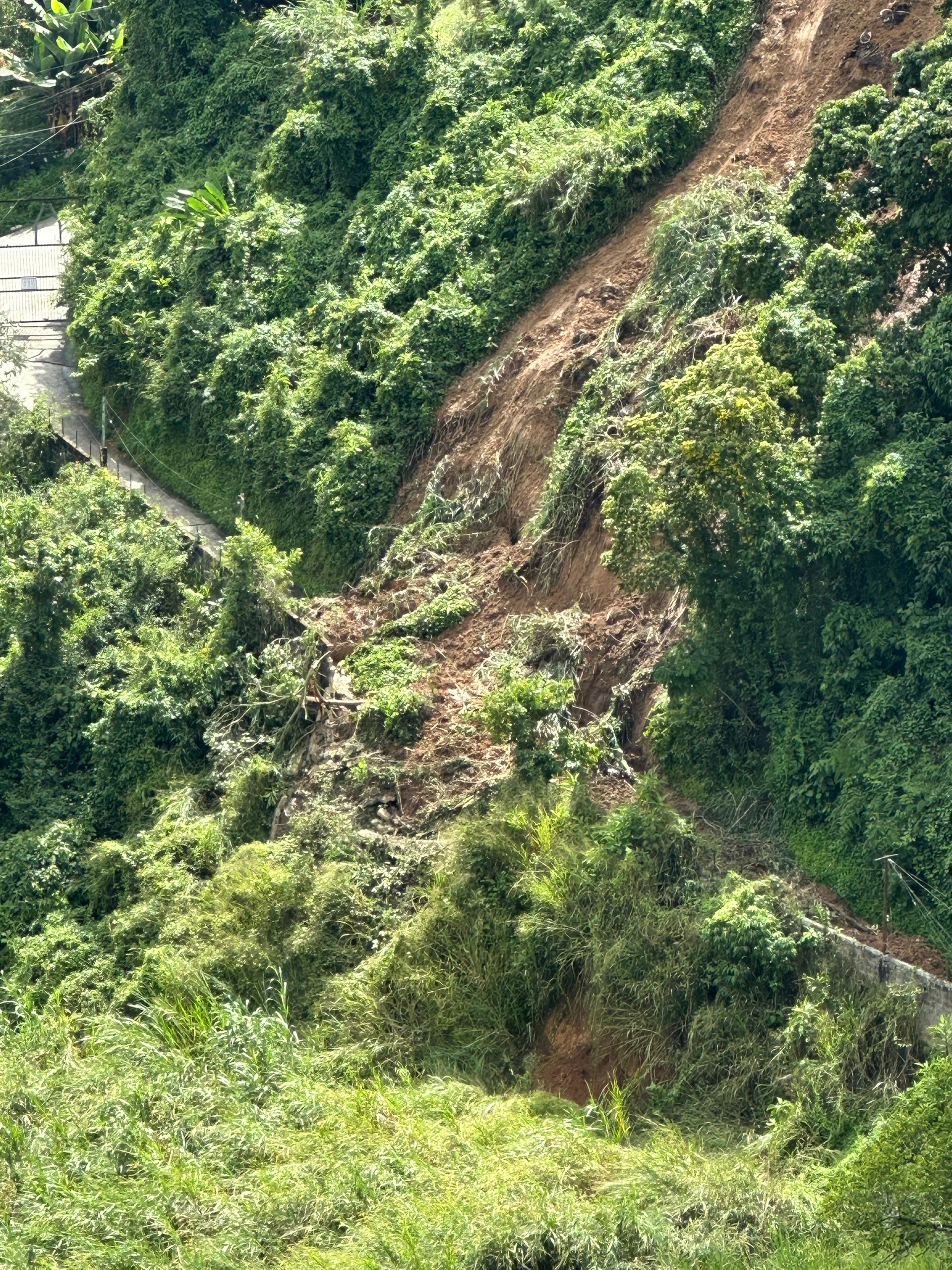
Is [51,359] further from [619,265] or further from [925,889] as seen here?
[925,889]

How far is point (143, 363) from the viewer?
2717cm

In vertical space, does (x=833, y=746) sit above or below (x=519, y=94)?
below

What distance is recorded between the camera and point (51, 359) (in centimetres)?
3022

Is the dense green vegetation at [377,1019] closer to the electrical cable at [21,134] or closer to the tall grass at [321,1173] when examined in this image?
the tall grass at [321,1173]

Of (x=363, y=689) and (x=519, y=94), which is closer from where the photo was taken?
(x=363, y=689)

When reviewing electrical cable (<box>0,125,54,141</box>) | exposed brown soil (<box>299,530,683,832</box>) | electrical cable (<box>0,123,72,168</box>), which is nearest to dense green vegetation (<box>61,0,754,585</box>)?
exposed brown soil (<box>299,530,683,832</box>)

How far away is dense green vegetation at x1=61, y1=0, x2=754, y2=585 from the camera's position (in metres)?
22.7

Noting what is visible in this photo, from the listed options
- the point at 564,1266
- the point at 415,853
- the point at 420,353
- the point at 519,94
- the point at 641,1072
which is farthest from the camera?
the point at 519,94

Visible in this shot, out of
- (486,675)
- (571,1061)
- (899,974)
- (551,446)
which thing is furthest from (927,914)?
(551,446)

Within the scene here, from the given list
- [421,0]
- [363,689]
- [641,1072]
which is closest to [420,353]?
[363,689]

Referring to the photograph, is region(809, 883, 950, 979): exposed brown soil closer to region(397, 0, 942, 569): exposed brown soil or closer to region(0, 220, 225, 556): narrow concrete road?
region(397, 0, 942, 569): exposed brown soil

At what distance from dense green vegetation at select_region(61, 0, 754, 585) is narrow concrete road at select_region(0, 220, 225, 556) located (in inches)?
15.0

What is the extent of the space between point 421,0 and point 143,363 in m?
6.44

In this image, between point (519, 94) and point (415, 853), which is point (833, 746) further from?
point (519, 94)
